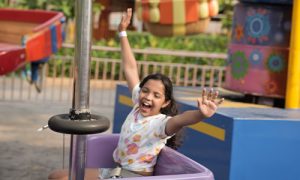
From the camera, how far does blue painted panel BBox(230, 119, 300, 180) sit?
9.89 feet

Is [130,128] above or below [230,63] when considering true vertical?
below

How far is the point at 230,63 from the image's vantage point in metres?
3.85

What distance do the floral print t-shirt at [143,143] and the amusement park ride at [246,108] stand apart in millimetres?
48

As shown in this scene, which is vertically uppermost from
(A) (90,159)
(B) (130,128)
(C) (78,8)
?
(C) (78,8)

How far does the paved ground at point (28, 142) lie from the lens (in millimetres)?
4195

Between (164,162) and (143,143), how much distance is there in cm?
12

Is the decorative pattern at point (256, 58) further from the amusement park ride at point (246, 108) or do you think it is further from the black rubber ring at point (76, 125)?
the black rubber ring at point (76, 125)

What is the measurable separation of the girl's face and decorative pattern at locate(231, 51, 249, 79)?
1196mm

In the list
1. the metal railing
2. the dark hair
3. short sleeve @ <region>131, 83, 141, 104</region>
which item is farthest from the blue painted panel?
the metal railing

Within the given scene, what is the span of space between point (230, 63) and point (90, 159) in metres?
1.30

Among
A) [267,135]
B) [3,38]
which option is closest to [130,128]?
[267,135]

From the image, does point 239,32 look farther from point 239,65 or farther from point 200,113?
point 200,113

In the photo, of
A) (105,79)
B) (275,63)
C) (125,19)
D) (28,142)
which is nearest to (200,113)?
(125,19)

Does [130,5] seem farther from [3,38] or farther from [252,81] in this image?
[252,81]
